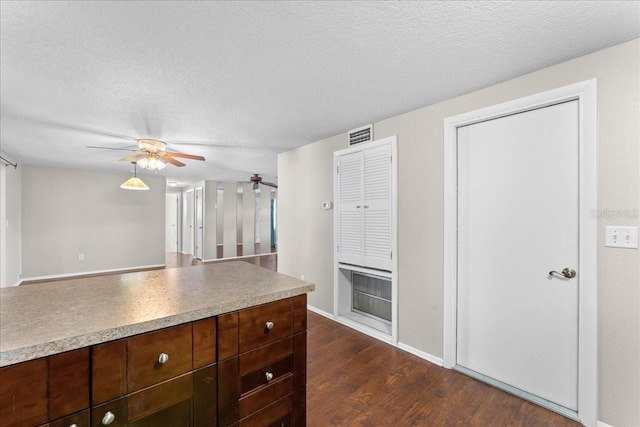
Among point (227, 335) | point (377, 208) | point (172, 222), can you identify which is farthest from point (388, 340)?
point (172, 222)

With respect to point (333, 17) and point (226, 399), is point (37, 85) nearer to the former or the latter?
point (333, 17)

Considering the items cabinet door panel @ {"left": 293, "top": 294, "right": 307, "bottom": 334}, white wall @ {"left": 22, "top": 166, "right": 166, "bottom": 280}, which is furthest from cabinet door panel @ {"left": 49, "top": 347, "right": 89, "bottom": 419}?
white wall @ {"left": 22, "top": 166, "right": 166, "bottom": 280}

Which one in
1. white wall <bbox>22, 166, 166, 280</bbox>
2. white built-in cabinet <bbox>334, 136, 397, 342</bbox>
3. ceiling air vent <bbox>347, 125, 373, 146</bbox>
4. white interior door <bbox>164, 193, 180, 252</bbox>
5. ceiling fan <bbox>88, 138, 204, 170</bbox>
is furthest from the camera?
white interior door <bbox>164, 193, 180, 252</bbox>

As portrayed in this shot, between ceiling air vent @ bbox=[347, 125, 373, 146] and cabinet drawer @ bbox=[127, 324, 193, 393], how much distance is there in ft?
8.62

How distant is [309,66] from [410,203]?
156 cm

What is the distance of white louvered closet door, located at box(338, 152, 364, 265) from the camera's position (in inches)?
127

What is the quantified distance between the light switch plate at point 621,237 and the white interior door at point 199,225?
7787mm

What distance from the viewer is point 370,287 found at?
3.41 m

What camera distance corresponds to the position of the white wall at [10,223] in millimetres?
4156

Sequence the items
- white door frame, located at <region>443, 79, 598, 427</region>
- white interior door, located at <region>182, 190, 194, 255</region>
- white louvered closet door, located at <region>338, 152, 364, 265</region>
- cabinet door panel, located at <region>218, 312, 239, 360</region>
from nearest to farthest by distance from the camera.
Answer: cabinet door panel, located at <region>218, 312, 239, 360</region> < white door frame, located at <region>443, 79, 598, 427</region> < white louvered closet door, located at <region>338, 152, 364, 265</region> < white interior door, located at <region>182, 190, 194, 255</region>

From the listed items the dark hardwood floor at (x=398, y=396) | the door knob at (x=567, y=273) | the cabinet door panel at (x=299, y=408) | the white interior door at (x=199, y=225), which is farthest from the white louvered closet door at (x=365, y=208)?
the white interior door at (x=199, y=225)

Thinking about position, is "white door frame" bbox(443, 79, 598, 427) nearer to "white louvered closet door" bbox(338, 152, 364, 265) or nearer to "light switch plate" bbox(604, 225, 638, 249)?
"light switch plate" bbox(604, 225, 638, 249)

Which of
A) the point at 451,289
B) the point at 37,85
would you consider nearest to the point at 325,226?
the point at 451,289

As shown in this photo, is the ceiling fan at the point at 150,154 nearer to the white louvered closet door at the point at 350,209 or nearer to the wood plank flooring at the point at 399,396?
the white louvered closet door at the point at 350,209
